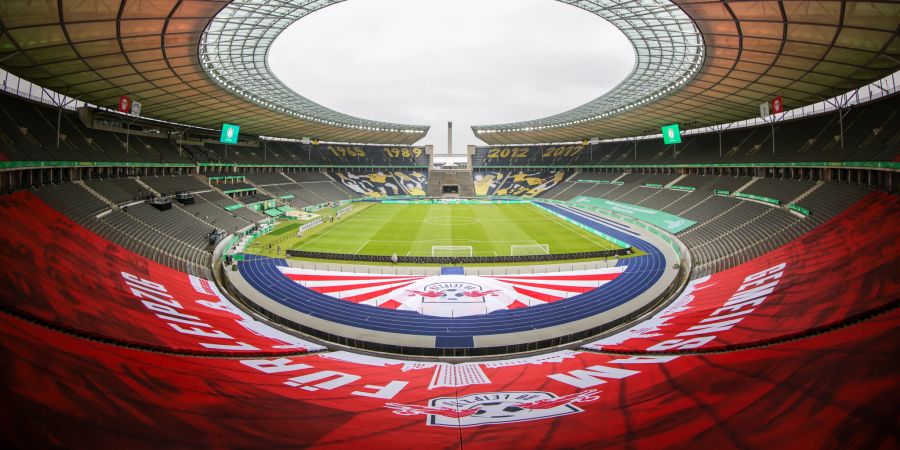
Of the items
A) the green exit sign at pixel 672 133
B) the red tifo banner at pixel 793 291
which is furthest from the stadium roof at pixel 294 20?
the red tifo banner at pixel 793 291

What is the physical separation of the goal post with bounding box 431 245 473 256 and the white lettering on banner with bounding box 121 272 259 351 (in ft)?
57.5

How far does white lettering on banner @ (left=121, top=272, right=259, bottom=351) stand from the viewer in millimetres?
14221

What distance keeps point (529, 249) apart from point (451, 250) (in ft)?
20.9

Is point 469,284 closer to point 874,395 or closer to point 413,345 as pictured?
point 413,345

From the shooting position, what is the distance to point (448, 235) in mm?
39312

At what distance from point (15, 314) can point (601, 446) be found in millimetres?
13555

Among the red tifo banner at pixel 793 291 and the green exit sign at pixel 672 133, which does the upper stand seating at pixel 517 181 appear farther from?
the red tifo banner at pixel 793 291

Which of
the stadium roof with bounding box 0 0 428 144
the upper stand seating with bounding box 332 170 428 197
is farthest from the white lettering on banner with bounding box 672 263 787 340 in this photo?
the upper stand seating with bounding box 332 170 428 197

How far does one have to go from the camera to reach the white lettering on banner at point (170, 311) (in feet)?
46.7

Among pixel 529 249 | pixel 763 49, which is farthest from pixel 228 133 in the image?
pixel 763 49

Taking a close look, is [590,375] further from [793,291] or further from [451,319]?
[793,291]

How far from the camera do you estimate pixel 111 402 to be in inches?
264

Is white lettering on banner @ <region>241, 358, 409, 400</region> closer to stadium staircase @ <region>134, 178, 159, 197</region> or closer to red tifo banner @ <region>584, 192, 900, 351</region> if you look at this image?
red tifo banner @ <region>584, 192, 900, 351</region>

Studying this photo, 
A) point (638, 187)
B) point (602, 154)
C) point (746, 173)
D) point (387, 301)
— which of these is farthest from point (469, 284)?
point (602, 154)
